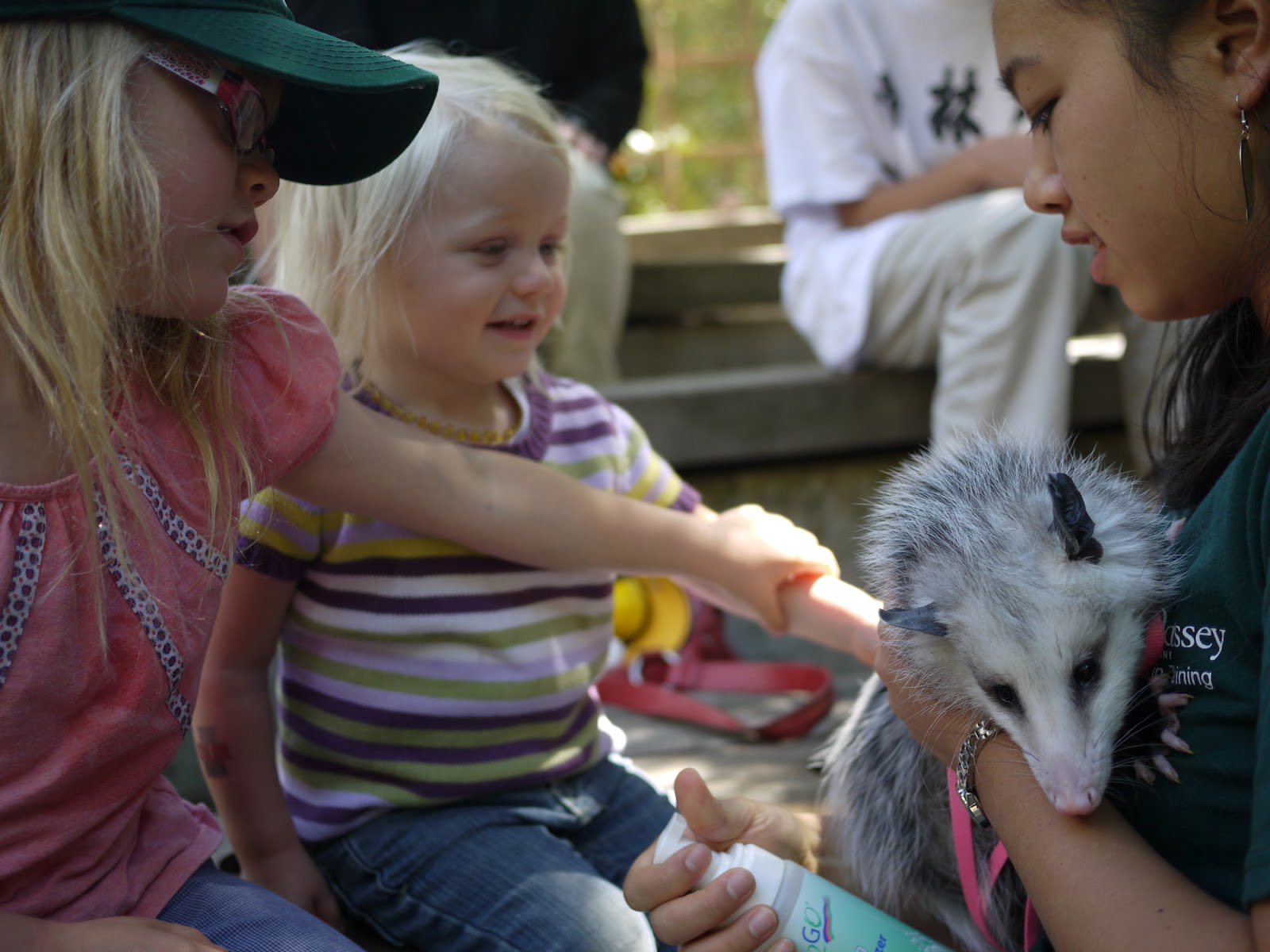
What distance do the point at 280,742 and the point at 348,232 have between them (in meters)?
0.69

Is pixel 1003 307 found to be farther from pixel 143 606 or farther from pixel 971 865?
pixel 143 606

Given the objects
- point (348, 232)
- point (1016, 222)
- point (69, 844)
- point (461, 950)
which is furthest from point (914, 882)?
point (1016, 222)

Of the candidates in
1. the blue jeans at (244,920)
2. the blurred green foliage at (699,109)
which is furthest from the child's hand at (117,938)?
the blurred green foliage at (699,109)

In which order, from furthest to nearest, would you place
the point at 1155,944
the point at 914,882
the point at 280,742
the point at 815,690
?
the point at 815,690
the point at 280,742
the point at 914,882
the point at 1155,944

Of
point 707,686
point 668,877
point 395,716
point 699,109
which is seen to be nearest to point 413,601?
point 395,716

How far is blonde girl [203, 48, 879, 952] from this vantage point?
1.47 m

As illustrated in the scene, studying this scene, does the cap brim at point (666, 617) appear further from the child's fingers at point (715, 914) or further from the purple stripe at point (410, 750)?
the child's fingers at point (715, 914)

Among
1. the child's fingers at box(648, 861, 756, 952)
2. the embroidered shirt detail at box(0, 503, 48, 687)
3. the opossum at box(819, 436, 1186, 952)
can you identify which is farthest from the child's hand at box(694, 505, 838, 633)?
the embroidered shirt detail at box(0, 503, 48, 687)

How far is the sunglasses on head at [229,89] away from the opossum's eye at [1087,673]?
0.94 m

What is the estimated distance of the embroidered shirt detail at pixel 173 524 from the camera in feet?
3.73

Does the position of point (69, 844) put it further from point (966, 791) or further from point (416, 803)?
point (966, 791)

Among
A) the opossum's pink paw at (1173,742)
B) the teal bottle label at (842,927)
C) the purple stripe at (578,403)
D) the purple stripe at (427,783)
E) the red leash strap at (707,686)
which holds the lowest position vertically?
the red leash strap at (707,686)

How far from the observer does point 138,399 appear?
1173 mm

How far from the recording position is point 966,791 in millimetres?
1163
